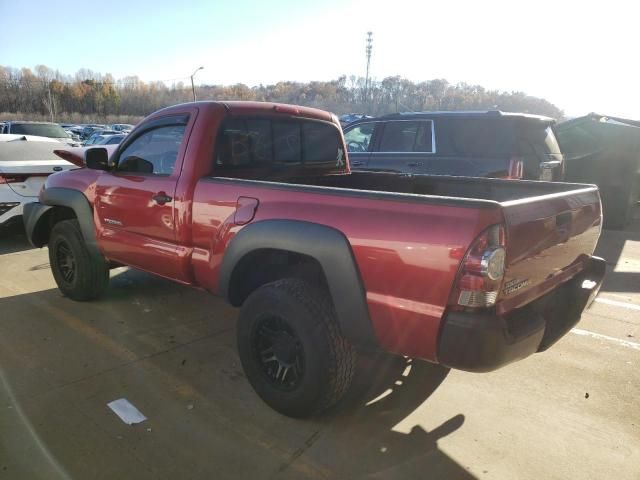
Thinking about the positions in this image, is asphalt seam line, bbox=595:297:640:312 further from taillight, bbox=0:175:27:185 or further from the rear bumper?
taillight, bbox=0:175:27:185

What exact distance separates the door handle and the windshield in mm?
11094

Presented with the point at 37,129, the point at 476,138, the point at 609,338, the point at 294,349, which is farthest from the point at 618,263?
the point at 37,129

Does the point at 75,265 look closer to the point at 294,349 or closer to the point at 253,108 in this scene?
the point at 253,108

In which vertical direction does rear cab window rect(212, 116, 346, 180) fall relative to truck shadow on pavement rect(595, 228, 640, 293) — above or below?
above

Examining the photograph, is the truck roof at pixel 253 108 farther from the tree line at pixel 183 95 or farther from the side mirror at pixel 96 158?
the tree line at pixel 183 95

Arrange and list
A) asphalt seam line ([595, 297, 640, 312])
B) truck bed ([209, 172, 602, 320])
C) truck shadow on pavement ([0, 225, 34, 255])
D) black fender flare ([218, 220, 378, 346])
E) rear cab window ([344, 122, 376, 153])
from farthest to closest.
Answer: rear cab window ([344, 122, 376, 153]) < truck shadow on pavement ([0, 225, 34, 255]) < asphalt seam line ([595, 297, 640, 312]) < black fender flare ([218, 220, 378, 346]) < truck bed ([209, 172, 602, 320])

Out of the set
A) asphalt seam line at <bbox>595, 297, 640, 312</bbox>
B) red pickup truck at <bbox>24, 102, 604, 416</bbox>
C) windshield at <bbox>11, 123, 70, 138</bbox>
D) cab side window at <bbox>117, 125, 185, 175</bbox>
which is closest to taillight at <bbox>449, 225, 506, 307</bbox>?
red pickup truck at <bbox>24, 102, 604, 416</bbox>

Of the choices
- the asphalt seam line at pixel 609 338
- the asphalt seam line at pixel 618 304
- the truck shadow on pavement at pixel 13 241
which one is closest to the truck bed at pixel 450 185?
the asphalt seam line at pixel 609 338

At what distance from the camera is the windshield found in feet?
40.4

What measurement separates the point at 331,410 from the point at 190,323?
5.93 ft

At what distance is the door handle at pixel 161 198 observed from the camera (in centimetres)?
328

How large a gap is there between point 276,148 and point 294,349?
1.72 m

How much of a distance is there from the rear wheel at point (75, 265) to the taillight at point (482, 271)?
3313 mm

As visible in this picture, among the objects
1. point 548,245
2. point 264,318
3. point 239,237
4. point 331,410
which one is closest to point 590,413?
point 548,245
